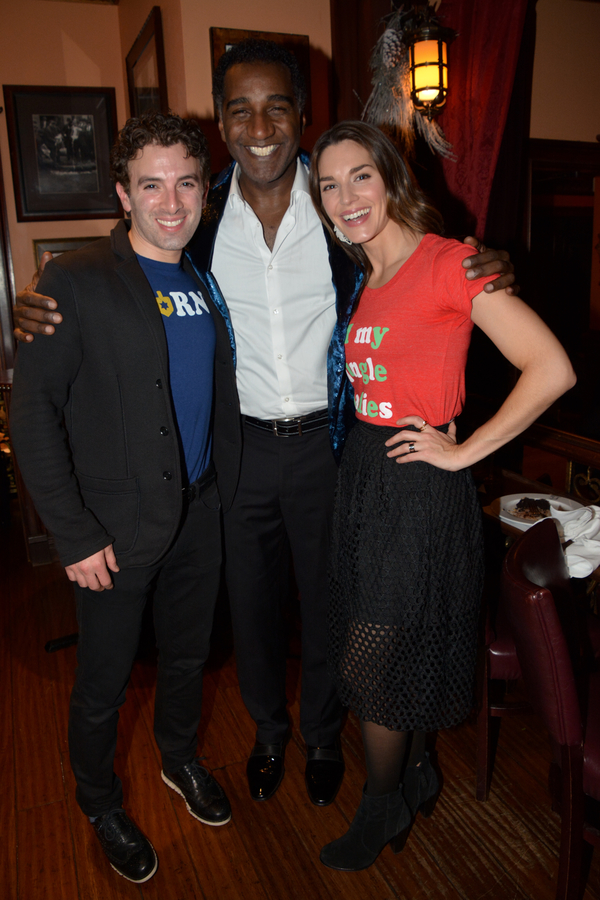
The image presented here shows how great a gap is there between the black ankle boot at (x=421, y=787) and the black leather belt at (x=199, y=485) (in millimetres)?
934

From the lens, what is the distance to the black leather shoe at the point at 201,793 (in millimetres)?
1791

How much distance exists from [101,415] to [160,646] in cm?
72

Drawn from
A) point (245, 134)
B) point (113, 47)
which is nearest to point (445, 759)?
point (245, 134)

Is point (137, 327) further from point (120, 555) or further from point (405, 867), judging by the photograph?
point (405, 867)

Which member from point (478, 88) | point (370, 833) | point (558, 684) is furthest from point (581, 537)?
point (478, 88)

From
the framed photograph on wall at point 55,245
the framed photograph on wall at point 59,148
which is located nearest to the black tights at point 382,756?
the framed photograph on wall at point 55,245

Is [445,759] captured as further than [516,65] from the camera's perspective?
No

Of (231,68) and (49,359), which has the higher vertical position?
(231,68)

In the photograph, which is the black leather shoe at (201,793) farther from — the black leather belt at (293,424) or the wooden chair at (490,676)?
the black leather belt at (293,424)

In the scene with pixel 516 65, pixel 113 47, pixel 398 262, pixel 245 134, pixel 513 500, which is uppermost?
pixel 113 47

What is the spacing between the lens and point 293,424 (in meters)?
1.79

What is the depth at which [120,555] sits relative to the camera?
1473mm

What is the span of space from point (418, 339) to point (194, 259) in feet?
2.36

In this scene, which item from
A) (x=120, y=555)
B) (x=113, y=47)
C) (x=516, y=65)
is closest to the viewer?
(x=120, y=555)
